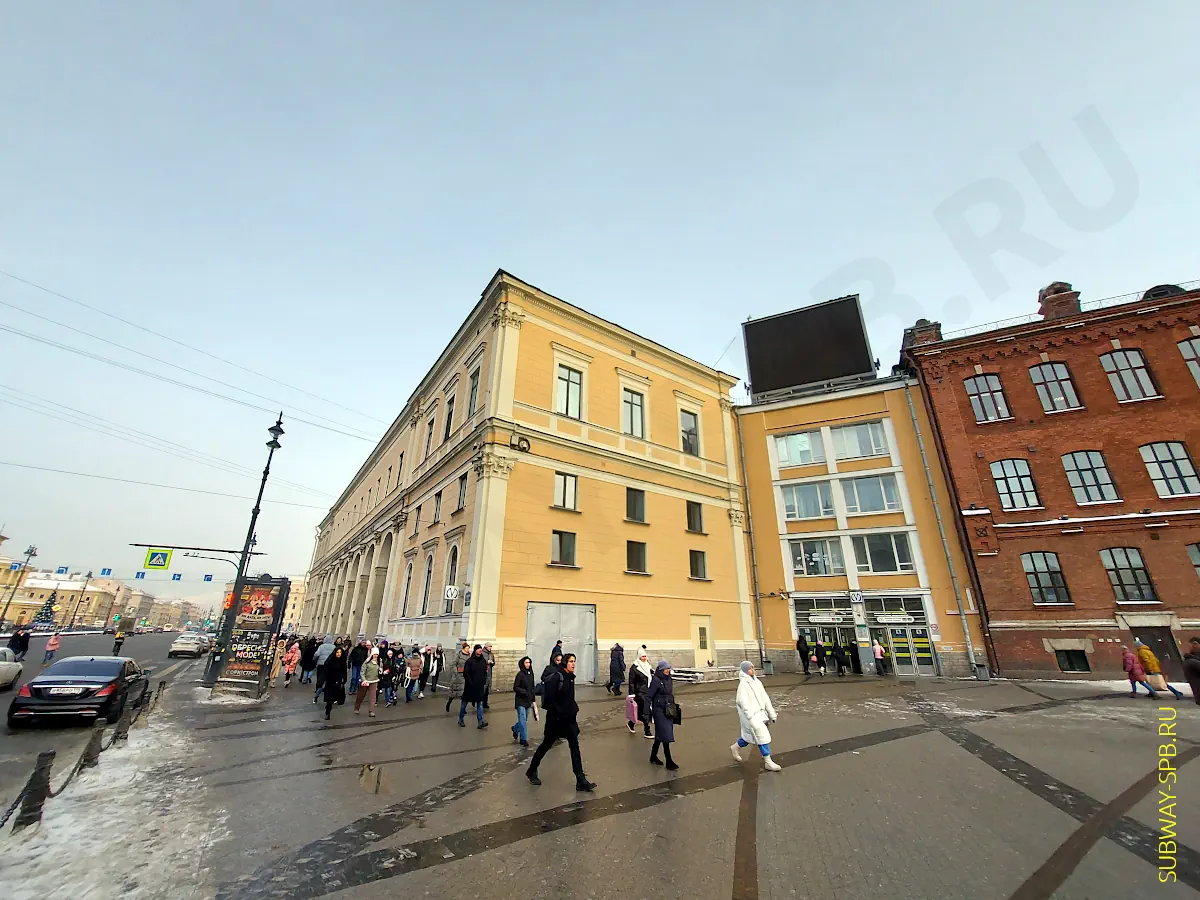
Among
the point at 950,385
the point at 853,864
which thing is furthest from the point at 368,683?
the point at 950,385

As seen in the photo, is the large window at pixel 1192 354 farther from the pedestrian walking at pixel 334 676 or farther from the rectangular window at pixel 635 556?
the pedestrian walking at pixel 334 676

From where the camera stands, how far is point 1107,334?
23.2m

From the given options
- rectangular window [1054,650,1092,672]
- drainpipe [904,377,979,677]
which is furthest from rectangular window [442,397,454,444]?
rectangular window [1054,650,1092,672]

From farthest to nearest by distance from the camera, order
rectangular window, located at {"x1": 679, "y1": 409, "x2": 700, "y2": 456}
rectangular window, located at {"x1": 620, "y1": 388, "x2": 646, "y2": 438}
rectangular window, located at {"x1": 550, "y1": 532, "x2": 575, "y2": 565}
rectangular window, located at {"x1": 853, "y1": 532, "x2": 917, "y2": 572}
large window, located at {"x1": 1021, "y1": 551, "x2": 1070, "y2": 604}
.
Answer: rectangular window, located at {"x1": 679, "y1": 409, "x2": 700, "y2": 456}
rectangular window, located at {"x1": 620, "y1": 388, "x2": 646, "y2": 438}
rectangular window, located at {"x1": 853, "y1": 532, "x2": 917, "y2": 572}
large window, located at {"x1": 1021, "y1": 551, "x2": 1070, "y2": 604}
rectangular window, located at {"x1": 550, "y1": 532, "x2": 575, "y2": 565}

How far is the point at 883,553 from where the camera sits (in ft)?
82.4

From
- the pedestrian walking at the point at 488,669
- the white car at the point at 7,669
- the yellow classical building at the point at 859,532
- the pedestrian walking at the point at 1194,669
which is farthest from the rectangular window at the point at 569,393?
the pedestrian walking at the point at 1194,669

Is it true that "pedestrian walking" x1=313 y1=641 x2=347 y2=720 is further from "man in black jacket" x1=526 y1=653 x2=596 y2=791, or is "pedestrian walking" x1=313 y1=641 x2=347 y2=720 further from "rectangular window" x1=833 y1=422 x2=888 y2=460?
"rectangular window" x1=833 y1=422 x2=888 y2=460

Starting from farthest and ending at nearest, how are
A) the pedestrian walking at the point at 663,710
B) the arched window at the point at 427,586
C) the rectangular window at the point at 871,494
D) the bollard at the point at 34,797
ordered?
the rectangular window at the point at 871,494
the arched window at the point at 427,586
the pedestrian walking at the point at 663,710
the bollard at the point at 34,797

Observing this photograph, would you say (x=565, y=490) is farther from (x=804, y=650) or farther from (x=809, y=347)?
(x=809, y=347)

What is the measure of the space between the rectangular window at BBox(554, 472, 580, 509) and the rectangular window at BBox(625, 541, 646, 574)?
3.28 metres

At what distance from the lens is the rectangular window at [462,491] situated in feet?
70.3

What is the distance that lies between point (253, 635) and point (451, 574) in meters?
6.98

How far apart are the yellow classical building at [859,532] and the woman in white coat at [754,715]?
18.9 metres

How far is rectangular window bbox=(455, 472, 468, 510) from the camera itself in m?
21.4
